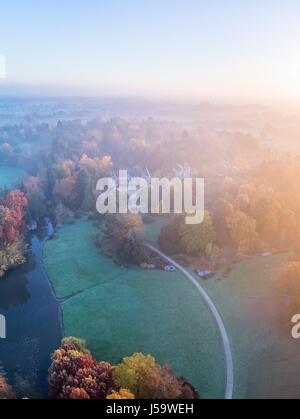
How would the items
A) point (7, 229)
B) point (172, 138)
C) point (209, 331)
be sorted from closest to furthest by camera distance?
point (209, 331) < point (7, 229) < point (172, 138)

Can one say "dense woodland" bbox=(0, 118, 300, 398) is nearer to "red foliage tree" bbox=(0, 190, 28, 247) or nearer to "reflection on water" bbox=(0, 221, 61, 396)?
"red foliage tree" bbox=(0, 190, 28, 247)

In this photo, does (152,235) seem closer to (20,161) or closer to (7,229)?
(7,229)

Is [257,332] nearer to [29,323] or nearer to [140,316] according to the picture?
[140,316]

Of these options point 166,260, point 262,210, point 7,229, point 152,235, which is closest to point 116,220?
point 152,235

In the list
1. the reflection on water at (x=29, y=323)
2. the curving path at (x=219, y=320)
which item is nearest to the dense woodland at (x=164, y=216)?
the curving path at (x=219, y=320)

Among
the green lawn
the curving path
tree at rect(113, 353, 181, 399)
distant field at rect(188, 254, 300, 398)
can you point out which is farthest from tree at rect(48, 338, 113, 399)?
distant field at rect(188, 254, 300, 398)
